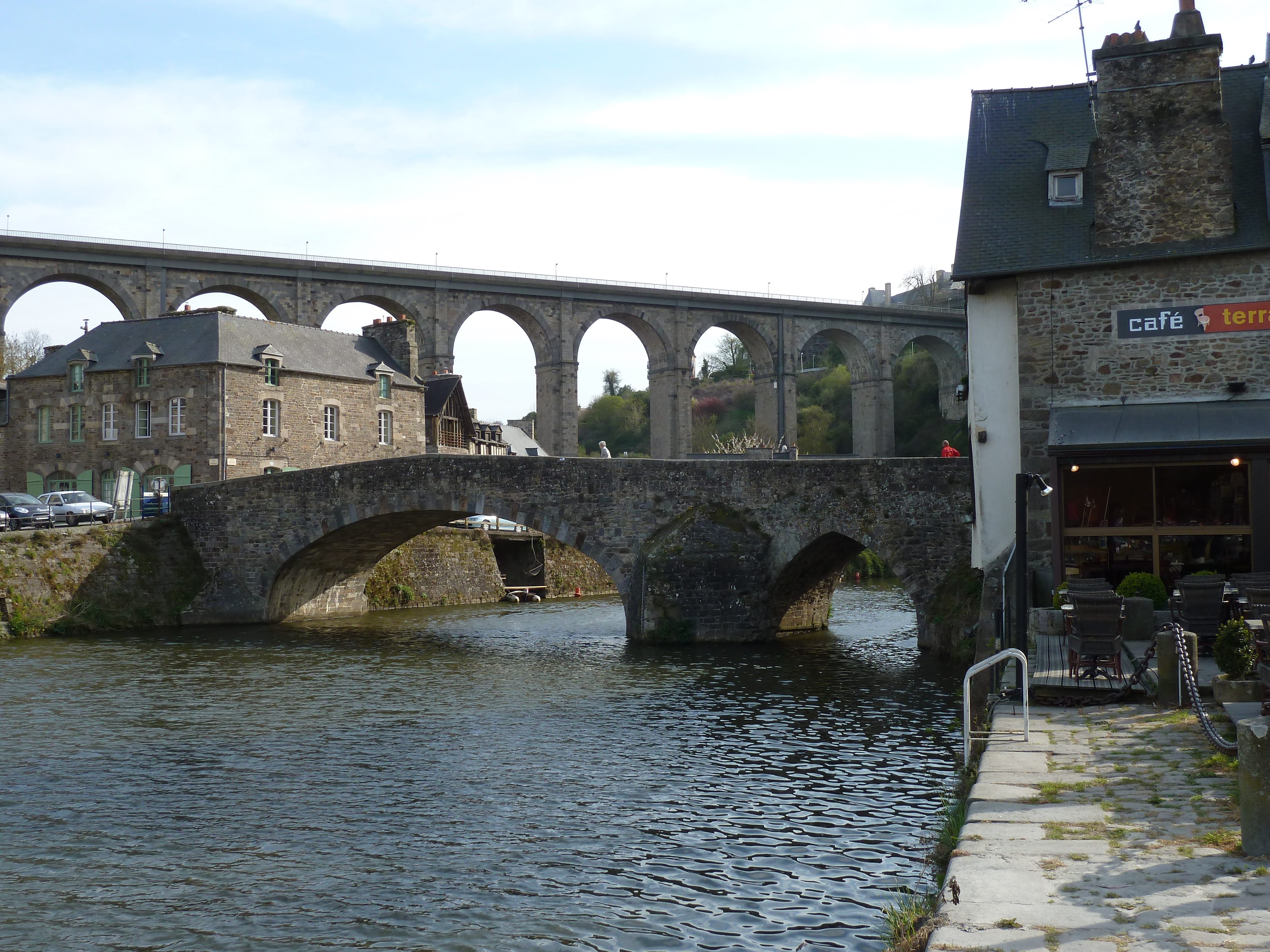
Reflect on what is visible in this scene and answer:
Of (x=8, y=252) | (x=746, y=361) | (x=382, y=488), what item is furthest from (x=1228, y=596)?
(x=746, y=361)

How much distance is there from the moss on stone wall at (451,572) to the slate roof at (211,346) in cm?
489

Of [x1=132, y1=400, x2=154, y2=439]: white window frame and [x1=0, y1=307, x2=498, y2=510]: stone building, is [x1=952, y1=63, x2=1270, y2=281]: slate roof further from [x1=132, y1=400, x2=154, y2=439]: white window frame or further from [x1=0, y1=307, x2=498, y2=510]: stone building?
[x1=132, y1=400, x2=154, y2=439]: white window frame

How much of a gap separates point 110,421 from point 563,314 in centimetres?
1445

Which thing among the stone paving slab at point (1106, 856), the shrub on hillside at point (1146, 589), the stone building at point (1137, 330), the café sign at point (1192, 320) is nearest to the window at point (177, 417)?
the stone building at point (1137, 330)

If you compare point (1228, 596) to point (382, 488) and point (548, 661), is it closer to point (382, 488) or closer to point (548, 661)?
point (548, 661)

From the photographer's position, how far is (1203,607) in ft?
35.1

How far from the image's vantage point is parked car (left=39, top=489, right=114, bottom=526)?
25859mm

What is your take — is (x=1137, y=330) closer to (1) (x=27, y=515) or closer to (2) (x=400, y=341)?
(1) (x=27, y=515)

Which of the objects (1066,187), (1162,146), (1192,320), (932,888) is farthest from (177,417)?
(932,888)

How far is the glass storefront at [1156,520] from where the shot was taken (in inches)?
543

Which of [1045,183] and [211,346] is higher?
[211,346]

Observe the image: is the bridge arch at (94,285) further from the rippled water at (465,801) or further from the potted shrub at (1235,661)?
the potted shrub at (1235,661)

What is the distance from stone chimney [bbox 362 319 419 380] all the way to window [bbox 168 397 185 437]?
6.83 meters

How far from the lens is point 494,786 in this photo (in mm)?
10281
